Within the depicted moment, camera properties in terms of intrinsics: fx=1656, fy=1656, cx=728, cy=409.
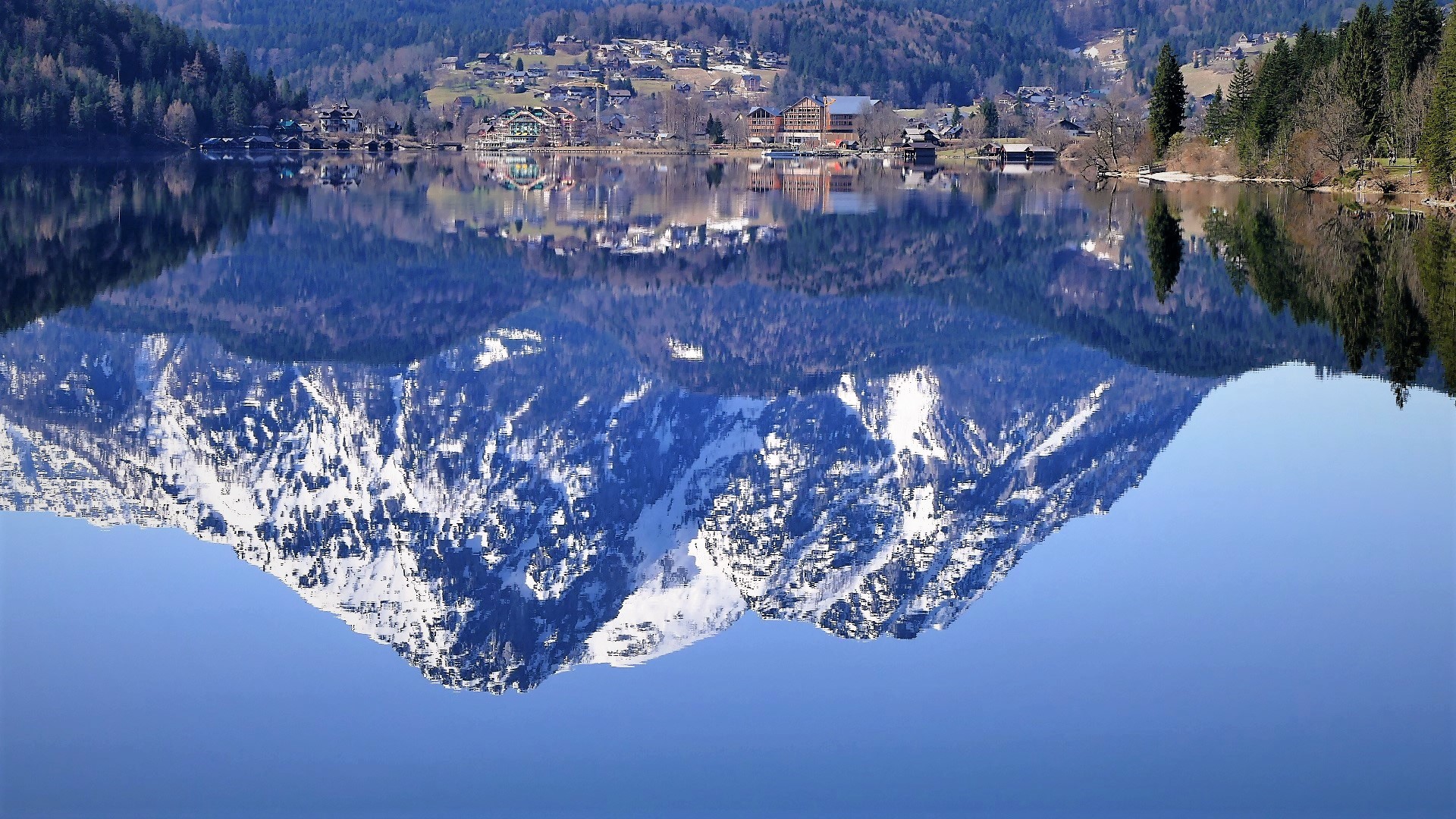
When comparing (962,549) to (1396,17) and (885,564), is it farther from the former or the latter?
(1396,17)

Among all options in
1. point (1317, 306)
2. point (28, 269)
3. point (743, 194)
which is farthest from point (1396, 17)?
point (28, 269)

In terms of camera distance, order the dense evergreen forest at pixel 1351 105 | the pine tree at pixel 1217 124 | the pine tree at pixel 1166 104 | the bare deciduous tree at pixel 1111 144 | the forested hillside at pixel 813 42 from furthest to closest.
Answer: the forested hillside at pixel 813 42 < the bare deciduous tree at pixel 1111 144 < the pine tree at pixel 1166 104 < the pine tree at pixel 1217 124 < the dense evergreen forest at pixel 1351 105

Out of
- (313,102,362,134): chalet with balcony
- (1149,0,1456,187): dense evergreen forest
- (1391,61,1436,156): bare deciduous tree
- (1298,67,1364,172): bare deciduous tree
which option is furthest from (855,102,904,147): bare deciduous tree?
(1391,61,1436,156): bare deciduous tree

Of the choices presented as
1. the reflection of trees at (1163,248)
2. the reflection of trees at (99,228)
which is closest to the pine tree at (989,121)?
the reflection of trees at (99,228)

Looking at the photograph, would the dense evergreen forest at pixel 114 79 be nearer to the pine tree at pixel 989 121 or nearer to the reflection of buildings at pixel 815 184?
the reflection of buildings at pixel 815 184

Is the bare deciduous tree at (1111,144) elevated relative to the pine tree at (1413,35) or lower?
lower

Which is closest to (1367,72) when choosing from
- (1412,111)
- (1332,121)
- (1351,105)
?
(1332,121)
